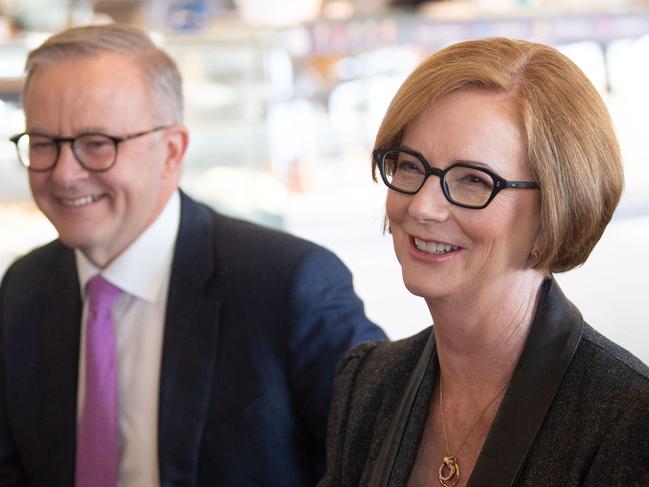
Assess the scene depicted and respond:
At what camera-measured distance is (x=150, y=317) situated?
180cm

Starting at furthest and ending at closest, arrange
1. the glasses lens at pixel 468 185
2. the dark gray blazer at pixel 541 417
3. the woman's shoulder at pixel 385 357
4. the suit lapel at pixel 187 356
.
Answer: the suit lapel at pixel 187 356 < the woman's shoulder at pixel 385 357 < the glasses lens at pixel 468 185 < the dark gray blazer at pixel 541 417

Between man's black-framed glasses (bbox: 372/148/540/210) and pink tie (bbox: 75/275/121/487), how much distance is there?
30.8 inches

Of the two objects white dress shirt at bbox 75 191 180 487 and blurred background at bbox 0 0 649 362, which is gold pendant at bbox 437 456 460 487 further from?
blurred background at bbox 0 0 649 362

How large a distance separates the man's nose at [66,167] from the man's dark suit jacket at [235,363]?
0.78ft

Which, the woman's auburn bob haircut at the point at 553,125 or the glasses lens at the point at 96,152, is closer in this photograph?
the woman's auburn bob haircut at the point at 553,125

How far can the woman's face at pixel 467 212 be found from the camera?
1161 mm

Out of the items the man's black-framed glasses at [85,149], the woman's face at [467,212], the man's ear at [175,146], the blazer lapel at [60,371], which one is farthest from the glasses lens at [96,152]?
the woman's face at [467,212]

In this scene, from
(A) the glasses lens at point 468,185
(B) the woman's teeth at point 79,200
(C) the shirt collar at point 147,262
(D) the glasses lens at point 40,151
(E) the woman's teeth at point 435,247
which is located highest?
(A) the glasses lens at point 468,185

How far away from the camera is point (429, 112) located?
122 cm

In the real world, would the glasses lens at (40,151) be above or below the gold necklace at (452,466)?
above

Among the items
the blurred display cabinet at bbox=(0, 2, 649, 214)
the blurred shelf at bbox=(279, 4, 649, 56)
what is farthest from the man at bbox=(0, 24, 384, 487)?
the blurred shelf at bbox=(279, 4, 649, 56)

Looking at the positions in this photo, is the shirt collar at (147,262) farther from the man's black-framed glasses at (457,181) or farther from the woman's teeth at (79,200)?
the man's black-framed glasses at (457,181)

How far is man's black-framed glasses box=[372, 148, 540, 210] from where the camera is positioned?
115 cm

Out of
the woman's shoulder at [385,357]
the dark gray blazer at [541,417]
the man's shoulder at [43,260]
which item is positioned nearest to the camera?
the dark gray blazer at [541,417]
